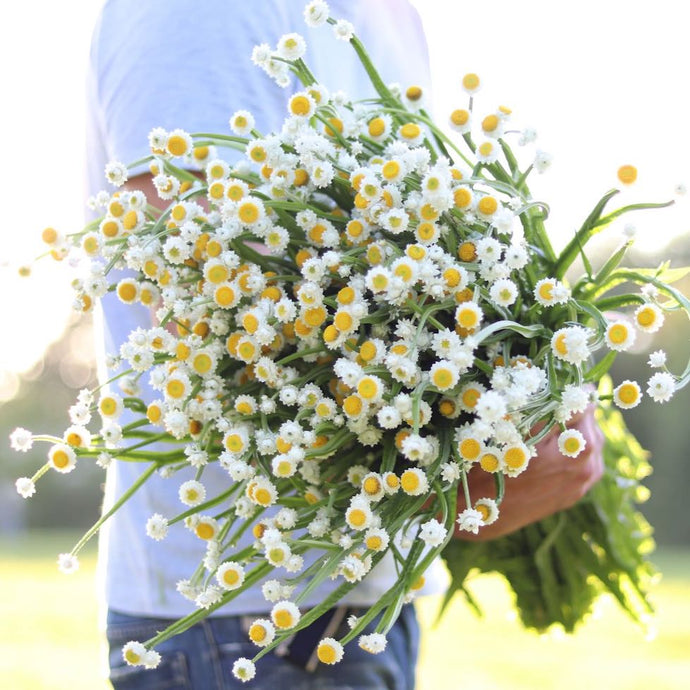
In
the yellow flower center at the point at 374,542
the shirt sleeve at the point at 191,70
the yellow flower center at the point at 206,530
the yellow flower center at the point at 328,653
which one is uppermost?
the shirt sleeve at the point at 191,70

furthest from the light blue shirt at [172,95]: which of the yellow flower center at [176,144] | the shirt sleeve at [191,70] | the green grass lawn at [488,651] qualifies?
the green grass lawn at [488,651]

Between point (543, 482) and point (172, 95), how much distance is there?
2.19 ft

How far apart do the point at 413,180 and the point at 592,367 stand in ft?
1.06

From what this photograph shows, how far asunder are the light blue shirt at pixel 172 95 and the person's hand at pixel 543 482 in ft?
0.68

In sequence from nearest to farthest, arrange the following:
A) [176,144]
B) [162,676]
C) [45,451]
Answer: [176,144] → [162,676] → [45,451]

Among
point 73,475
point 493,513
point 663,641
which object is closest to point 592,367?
point 493,513

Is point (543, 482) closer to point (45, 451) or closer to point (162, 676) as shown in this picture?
point (162, 676)

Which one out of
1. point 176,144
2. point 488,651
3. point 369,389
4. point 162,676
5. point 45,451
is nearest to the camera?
point 369,389

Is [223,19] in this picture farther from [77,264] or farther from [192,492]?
[192,492]

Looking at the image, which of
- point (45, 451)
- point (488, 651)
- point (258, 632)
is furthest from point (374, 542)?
point (45, 451)

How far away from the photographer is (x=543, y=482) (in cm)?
116

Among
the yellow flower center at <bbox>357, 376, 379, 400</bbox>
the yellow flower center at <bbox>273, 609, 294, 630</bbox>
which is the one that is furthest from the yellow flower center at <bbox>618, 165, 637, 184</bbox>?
the yellow flower center at <bbox>273, 609, 294, 630</bbox>

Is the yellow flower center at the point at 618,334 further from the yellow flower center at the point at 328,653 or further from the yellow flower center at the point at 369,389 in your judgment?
the yellow flower center at the point at 328,653

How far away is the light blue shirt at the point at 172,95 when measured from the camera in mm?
1172
